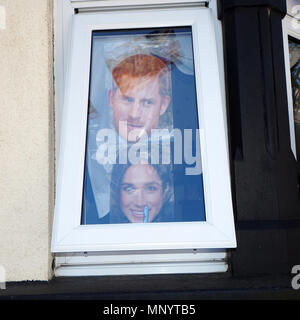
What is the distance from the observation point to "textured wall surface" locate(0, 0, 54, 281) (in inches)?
61.0

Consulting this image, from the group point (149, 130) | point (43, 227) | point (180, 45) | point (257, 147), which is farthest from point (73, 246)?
point (180, 45)

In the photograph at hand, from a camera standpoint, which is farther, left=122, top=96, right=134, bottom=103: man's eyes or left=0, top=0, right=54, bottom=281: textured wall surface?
left=122, top=96, right=134, bottom=103: man's eyes

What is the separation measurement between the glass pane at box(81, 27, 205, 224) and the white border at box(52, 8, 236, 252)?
52mm

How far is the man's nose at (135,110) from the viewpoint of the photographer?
1719 millimetres

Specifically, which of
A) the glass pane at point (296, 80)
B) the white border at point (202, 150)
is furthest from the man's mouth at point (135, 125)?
the glass pane at point (296, 80)

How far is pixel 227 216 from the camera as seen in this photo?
149 cm

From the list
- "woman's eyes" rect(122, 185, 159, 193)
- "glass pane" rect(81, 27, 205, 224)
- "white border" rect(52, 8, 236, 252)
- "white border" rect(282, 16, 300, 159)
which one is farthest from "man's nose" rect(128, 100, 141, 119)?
"white border" rect(282, 16, 300, 159)

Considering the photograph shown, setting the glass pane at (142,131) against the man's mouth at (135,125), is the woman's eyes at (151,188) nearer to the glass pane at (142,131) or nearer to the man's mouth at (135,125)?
the glass pane at (142,131)

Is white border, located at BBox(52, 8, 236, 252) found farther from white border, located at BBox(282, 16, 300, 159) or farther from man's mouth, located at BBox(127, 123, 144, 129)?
white border, located at BBox(282, 16, 300, 159)

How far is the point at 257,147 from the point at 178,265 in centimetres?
66
